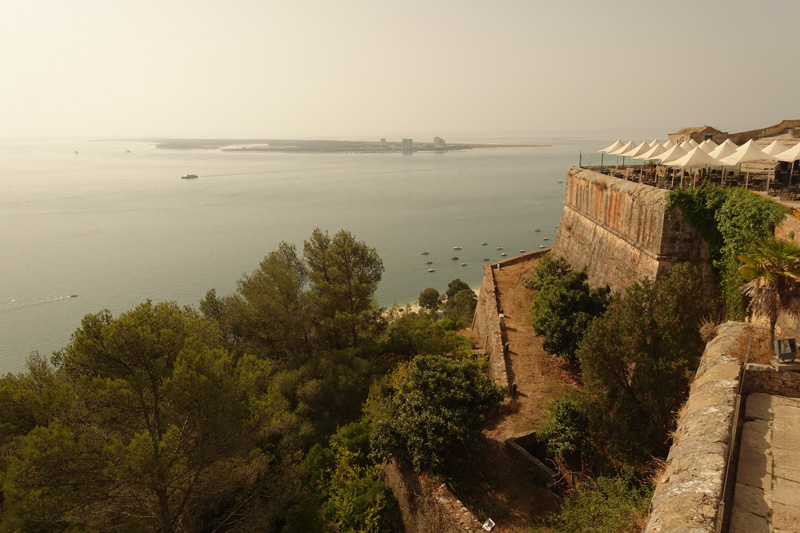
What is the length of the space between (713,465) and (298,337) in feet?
56.7

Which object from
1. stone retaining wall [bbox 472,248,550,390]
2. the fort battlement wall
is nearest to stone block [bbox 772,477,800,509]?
stone retaining wall [bbox 472,248,550,390]

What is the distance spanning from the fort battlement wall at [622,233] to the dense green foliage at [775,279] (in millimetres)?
5640

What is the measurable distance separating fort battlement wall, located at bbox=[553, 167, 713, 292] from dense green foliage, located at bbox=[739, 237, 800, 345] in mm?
5640

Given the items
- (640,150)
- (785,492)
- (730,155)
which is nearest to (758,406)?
(785,492)

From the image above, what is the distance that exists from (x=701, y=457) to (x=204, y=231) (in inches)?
2998

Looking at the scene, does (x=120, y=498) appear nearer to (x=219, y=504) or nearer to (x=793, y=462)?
(x=219, y=504)

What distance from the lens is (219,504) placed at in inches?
535

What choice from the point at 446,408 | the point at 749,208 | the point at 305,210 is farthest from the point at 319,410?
the point at 305,210

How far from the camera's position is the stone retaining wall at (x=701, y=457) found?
551cm

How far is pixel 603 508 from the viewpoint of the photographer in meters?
9.00

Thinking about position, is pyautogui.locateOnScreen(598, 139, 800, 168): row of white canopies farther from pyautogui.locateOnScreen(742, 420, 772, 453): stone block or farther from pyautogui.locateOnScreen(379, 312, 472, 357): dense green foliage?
pyautogui.locateOnScreen(379, 312, 472, 357): dense green foliage

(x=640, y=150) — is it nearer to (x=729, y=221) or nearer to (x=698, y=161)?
(x=698, y=161)

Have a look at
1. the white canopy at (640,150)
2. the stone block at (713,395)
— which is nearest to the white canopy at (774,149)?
the white canopy at (640,150)

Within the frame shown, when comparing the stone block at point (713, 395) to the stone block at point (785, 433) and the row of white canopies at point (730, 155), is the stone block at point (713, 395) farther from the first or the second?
the row of white canopies at point (730, 155)
